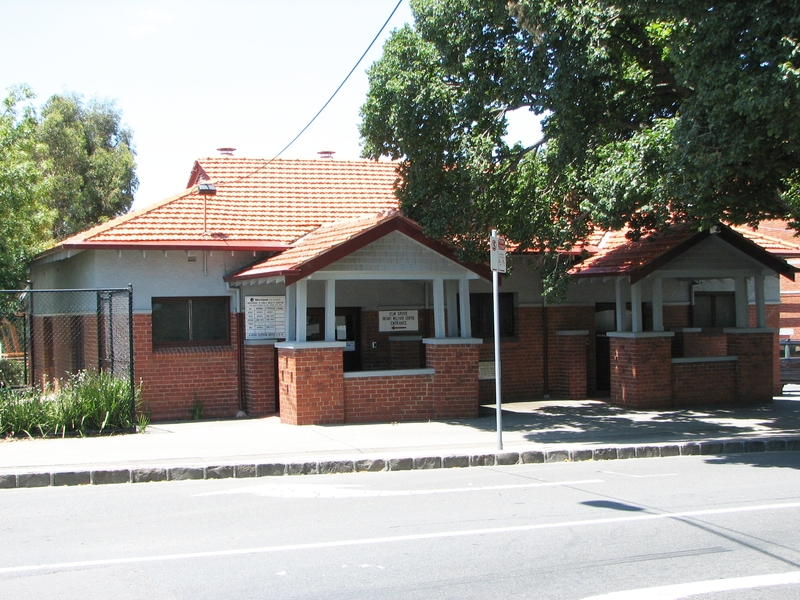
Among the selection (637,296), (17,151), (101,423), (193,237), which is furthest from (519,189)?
(17,151)

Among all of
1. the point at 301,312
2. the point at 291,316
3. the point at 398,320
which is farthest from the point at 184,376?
the point at 398,320

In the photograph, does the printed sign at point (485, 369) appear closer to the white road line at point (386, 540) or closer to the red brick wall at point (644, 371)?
the red brick wall at point (644, 371)

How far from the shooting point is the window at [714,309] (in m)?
19.7

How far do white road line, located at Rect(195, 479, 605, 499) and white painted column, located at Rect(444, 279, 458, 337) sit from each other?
5.99m

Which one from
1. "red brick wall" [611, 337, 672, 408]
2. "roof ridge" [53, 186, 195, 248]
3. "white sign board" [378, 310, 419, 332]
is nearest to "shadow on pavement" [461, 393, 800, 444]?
"red brick wall" [611, 337, 672, 408]

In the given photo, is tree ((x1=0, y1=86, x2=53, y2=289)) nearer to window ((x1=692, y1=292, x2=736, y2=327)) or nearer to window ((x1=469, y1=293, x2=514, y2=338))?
window ((x1=469, y1=293, x2=514, y2=338))

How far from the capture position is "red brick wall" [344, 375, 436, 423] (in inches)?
589

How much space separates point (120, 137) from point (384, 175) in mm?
21728

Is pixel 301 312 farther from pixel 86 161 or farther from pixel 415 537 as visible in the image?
pixel 86 161

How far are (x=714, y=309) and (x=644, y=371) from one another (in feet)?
14.2

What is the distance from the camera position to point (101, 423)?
43.6ft

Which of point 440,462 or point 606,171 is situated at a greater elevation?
point 606,171

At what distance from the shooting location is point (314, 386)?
576 inches

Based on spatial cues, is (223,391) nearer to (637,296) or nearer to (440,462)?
(440,462)
